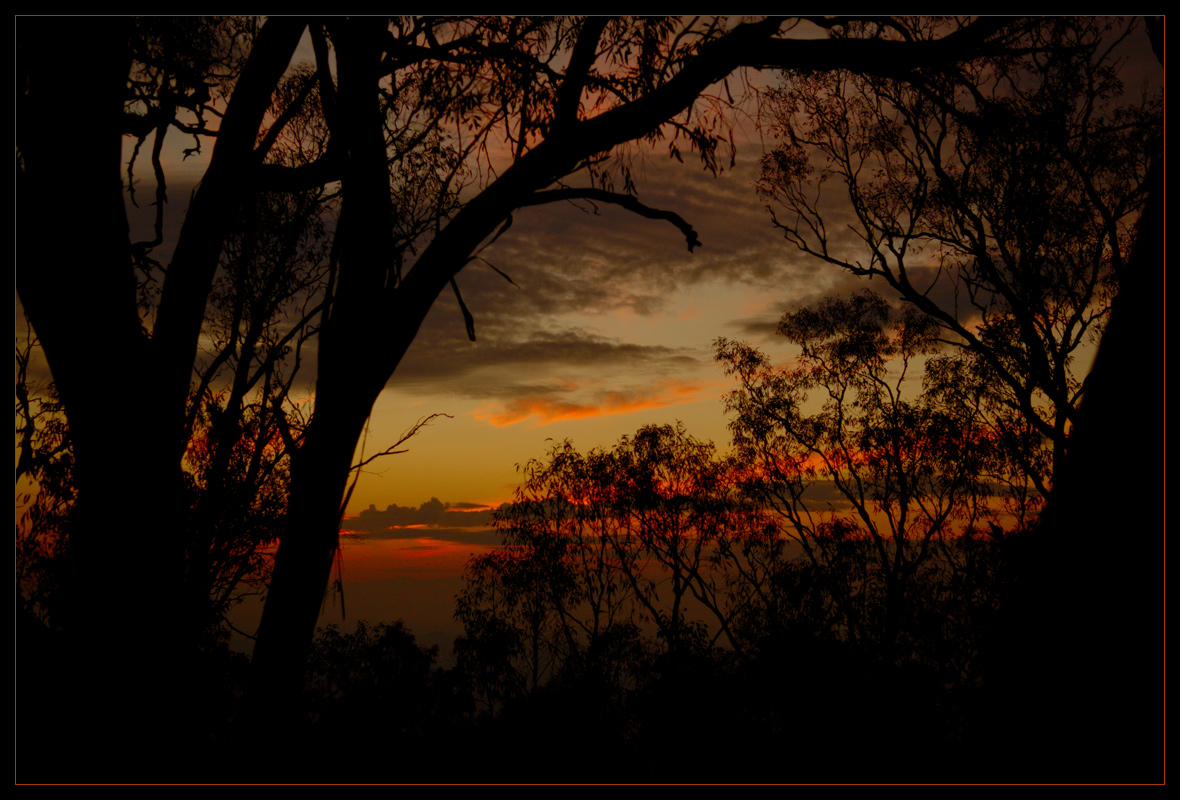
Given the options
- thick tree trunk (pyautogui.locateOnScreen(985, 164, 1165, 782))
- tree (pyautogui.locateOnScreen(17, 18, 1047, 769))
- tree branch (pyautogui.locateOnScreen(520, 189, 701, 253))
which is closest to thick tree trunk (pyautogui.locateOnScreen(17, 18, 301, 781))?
tree (pyautogui.locateOnScreen(17, 18, 1047, 769))

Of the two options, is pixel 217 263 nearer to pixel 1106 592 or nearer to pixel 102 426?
pixel 102 426

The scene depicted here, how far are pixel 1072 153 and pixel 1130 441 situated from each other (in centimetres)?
1425

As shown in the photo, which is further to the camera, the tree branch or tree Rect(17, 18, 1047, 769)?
the tree branch

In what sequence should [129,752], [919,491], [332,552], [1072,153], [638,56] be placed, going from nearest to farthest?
[129,752]
[332,552]
[638,56]
[1072,153]
[919,491]

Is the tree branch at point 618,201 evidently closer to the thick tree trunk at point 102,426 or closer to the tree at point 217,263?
the tree at point 217,263

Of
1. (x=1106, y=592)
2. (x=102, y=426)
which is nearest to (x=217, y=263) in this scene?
(x=102, y=426)

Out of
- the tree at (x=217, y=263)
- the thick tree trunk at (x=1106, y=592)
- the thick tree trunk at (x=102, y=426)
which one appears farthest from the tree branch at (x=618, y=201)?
the thick tree trunk at (x=1106, y=592)

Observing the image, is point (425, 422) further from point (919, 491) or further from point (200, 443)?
point (919, 491)

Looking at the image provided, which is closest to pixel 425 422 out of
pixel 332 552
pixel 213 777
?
pixel 332 552

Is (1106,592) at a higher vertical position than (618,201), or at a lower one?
lower

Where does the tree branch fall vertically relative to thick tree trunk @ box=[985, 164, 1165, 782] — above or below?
above

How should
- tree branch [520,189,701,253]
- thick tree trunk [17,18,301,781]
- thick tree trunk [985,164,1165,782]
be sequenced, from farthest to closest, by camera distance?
tree branch [520,189,701,253] < thick tree trunk [17,18,301,781] < thick tree trunk [985,164,1165,782]

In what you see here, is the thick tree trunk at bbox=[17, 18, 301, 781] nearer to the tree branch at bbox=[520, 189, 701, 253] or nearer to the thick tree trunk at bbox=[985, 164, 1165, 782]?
the tree branch at bbox=[520, 189, 701, 253]

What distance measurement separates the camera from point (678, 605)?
24812 millimetres
